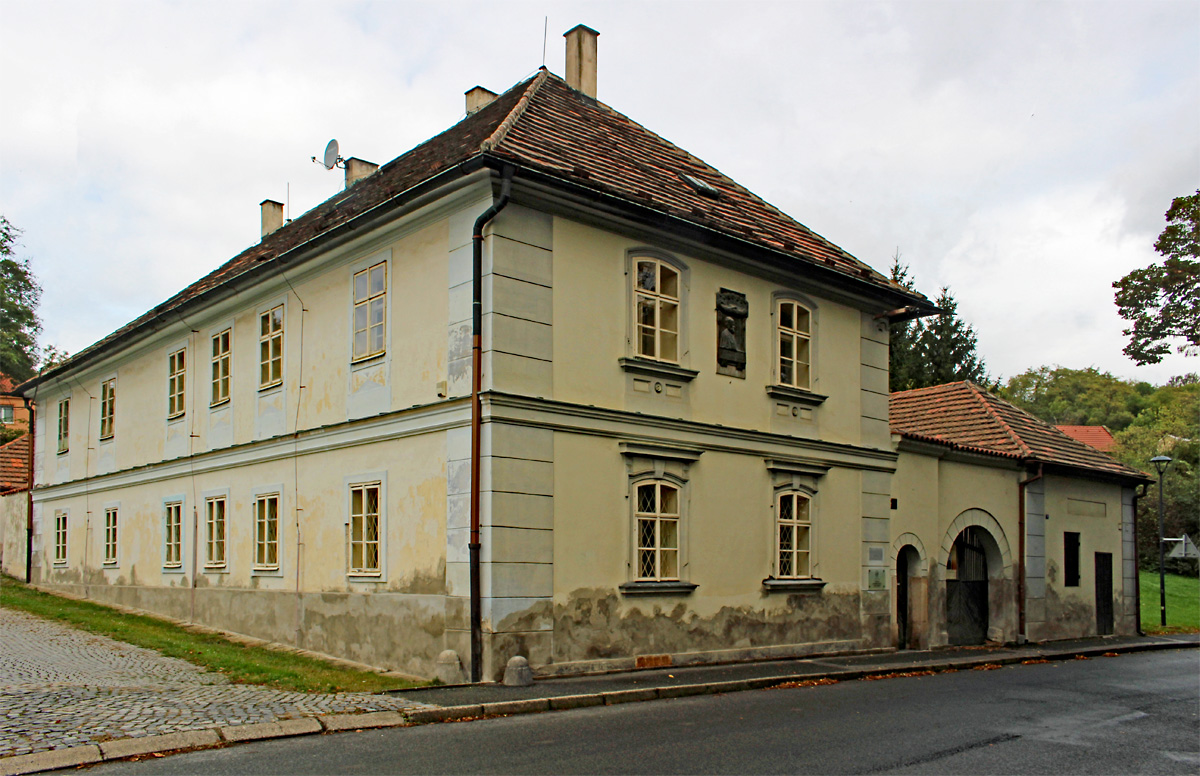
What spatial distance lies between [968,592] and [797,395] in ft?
23.2

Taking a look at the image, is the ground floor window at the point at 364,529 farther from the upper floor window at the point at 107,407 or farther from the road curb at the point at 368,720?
the upper floor window at the point at 107,407

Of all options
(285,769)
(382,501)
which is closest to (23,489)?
(382,501)

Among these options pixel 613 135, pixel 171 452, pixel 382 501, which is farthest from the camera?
pixel 171 452

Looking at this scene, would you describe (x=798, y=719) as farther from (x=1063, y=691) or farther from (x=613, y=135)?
(x=613, y=135)

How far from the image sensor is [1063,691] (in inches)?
551

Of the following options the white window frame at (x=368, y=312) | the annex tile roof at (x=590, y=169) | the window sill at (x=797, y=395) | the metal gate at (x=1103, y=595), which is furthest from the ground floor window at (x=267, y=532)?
the metal gate at (x=1103, y=595)

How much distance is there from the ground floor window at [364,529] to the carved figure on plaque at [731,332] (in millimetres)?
5718

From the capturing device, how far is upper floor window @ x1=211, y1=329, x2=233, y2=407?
19625 mm

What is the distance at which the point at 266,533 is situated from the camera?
1773 cm

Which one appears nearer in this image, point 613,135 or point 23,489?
point 613,135

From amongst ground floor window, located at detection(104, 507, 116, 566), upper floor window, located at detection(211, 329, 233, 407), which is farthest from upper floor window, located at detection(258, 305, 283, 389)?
ground floor window, located at detection(104, 507, 116, 566)

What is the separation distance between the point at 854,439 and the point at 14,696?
13700 mm

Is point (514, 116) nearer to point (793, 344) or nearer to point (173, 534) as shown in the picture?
point (793, 344)

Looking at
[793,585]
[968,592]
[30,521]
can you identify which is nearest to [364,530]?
[793,585]
